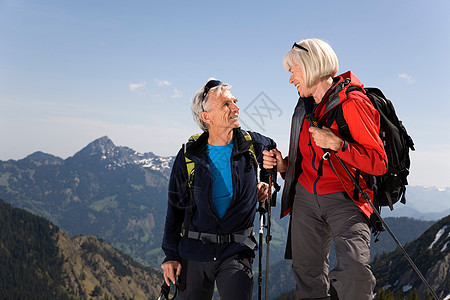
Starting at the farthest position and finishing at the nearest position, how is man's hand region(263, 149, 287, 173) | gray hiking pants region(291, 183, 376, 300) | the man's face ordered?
the man's face < man's hand region(263, 149, 287, 173) < gray hiking pants region(291, 183, 376, 300)

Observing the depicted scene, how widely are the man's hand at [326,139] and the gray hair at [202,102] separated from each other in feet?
5.58

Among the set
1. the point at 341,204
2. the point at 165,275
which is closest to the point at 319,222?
the point at 341,204

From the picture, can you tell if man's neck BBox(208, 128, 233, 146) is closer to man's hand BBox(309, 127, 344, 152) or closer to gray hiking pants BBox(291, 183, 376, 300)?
gray hiking pants BBox(291, 183, 376, 300)

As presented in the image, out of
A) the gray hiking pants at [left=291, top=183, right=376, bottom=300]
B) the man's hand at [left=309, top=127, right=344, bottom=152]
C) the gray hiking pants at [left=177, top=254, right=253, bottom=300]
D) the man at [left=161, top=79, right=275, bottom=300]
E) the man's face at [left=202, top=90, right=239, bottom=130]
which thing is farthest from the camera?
the man's face at [left=202, top=90, right=239, bottom=130]

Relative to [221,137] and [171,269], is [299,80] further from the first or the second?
[171,269]

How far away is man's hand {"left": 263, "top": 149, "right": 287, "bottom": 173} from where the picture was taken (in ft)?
16.3

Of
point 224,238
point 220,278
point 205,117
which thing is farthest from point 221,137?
point 220,278

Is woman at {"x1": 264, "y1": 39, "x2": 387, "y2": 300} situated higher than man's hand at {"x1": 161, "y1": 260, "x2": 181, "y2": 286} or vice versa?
woman at {"x1": 264, "y1": 39, "x2": 387, "y2": 300}

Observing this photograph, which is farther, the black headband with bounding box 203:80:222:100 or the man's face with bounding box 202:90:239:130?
the black headband with bounding box 203:80:222:100

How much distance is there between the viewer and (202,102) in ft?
17.9

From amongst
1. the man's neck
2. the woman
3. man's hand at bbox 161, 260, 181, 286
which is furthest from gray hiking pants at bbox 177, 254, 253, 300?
the man's neck

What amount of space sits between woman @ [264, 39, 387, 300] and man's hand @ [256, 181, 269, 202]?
1.75ft

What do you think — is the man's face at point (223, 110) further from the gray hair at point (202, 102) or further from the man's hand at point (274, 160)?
the man's hand at point (274, 160)

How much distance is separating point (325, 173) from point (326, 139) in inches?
19.2
